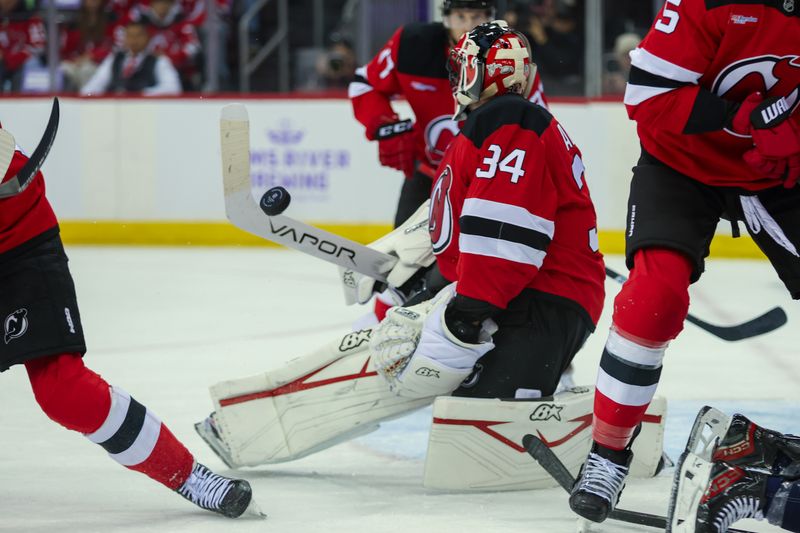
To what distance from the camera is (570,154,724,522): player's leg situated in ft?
7.59

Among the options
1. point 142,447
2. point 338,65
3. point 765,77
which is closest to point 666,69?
Result: point 765,77

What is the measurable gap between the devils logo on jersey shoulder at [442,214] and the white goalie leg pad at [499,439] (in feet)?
1.21

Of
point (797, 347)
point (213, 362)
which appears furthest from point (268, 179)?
point (797, 347)

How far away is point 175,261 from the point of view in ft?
23.3

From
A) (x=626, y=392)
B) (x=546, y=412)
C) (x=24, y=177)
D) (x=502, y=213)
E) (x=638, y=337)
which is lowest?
(x=546, y=412)

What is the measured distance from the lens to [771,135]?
227 centimetres

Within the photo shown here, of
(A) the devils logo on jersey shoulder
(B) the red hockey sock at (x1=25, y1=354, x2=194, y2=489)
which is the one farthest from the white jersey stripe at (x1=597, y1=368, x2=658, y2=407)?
(B) the red hockey sock at (x1=25, y1=354, x2=194, y2=489)

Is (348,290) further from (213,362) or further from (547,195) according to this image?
(213,362)

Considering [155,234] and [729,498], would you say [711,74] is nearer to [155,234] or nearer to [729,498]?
[729,498]

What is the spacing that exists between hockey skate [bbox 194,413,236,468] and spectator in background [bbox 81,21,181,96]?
16.4 feet

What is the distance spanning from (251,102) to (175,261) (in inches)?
41.0

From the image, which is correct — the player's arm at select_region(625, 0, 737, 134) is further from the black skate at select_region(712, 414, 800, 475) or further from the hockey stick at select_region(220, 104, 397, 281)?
the hockey stick at select_region(220, 104, 397, 281)

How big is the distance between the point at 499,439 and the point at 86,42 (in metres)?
5.99

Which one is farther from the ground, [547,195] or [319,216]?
[547,195]
